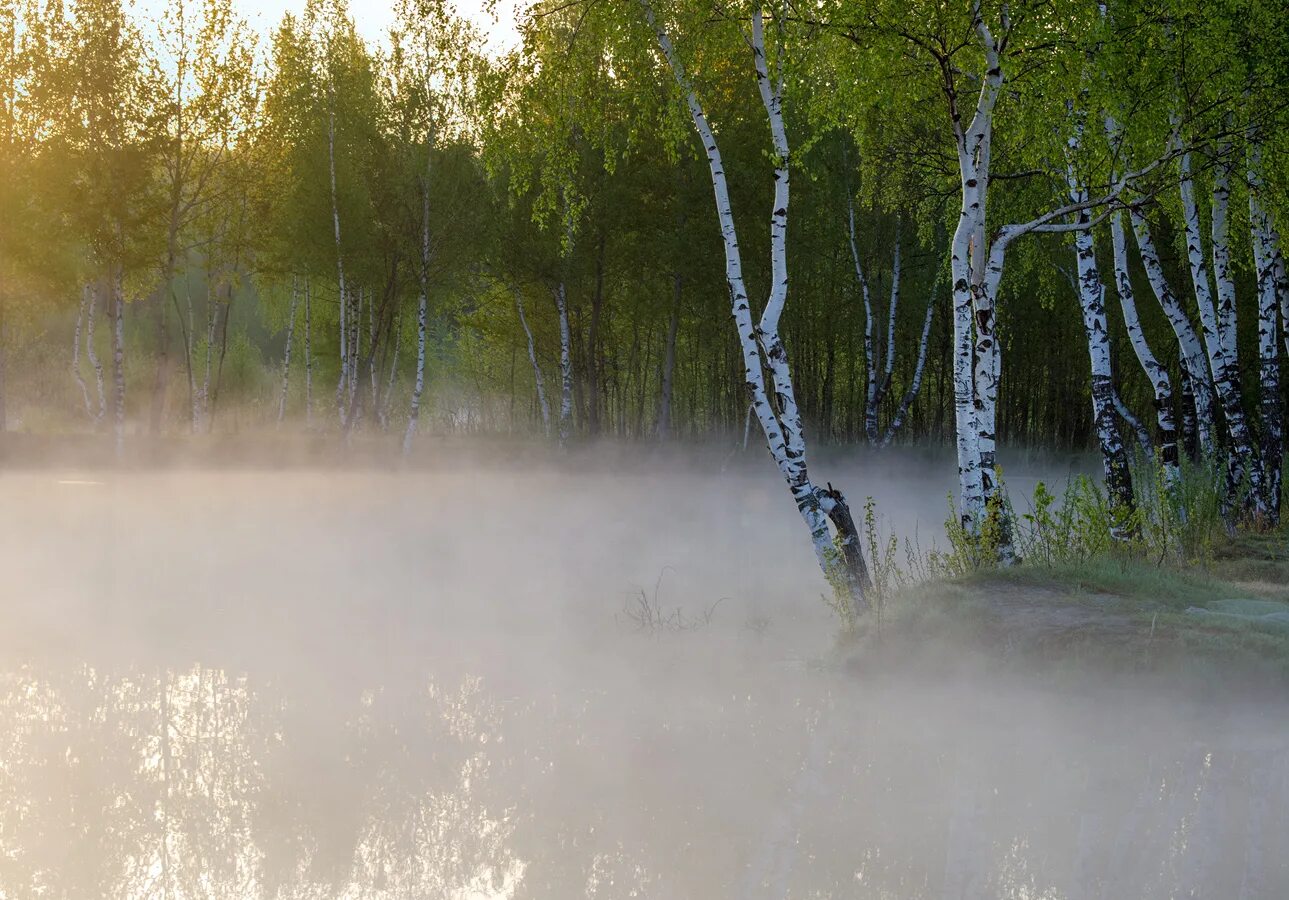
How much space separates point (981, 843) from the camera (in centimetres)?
719

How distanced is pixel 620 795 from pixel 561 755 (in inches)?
41.8

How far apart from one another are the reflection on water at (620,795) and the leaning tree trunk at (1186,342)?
947 centimetres

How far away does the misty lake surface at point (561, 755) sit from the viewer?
22.5 feet

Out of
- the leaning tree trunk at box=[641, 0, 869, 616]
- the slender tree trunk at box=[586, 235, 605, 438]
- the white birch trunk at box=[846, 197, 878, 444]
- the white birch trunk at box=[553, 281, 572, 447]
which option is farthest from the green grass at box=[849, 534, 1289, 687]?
the white birch trunk at box=[553, 281, 572, 447]

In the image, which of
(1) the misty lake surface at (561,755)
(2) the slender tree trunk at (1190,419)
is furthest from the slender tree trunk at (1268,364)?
(1) the misty lake surface at (561,755)

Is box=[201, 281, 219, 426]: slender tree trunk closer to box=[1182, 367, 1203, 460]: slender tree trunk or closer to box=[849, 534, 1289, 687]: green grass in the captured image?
box=[1182, 367, 1203, 460]: slender tree trunk

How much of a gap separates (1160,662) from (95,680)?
962 centimetres

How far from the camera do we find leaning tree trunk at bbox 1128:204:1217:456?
18.0m

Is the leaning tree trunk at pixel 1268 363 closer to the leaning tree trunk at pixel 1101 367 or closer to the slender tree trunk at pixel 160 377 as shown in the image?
the leaning tree trunk at pixel 1101 367

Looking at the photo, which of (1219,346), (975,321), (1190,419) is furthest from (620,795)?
(1219,346)

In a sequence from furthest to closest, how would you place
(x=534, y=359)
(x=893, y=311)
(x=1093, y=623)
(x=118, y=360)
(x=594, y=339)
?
(x=534, y=359) → (x=594, y=339) → (x=893, y=311) → (x=118, y=360) → (x=1093, y=623)

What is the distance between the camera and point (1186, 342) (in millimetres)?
18203

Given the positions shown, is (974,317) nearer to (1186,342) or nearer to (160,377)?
(1186,342)

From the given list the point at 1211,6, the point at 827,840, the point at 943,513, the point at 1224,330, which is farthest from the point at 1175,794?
the point at 943,513
